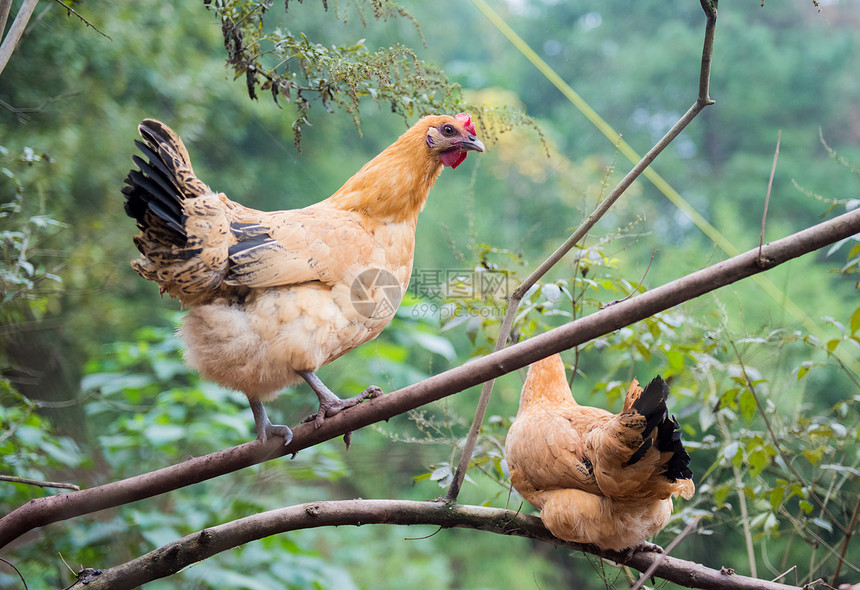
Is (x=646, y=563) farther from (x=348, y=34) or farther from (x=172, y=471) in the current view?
(x=348, y=34)

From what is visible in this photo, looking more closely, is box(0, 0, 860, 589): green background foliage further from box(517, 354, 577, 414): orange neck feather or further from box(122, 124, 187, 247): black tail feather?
box(122, 124, 187, 247): black tail feather

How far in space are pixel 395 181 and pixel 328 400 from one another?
54cm

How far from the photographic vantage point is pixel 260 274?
4.10 ft

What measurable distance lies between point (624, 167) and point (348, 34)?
0.97 m

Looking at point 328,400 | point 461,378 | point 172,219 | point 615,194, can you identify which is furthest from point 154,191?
point 615,194

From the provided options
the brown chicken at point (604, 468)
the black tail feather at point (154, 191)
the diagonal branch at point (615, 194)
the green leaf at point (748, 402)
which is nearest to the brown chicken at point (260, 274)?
the black tail feather at point (154, 191)

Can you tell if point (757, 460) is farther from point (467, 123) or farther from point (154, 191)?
point (154, 191)

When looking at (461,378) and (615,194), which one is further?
(615,194)

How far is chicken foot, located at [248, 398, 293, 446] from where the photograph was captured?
125 cm

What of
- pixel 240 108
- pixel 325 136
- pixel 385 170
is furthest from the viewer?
pixel 240 108

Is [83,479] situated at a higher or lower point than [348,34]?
lower

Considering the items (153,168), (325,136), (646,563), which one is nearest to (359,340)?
(153,168)

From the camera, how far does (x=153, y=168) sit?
1.16 metres

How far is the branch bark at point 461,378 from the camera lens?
856 millimetres
